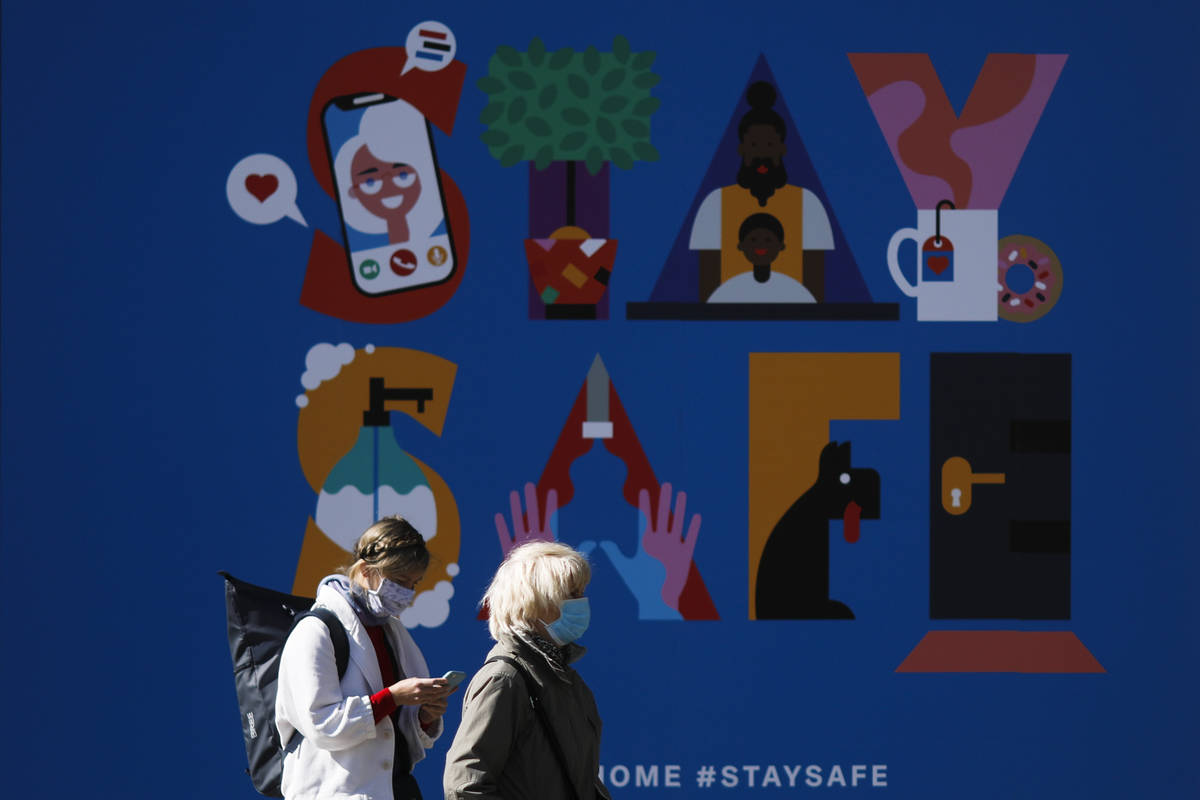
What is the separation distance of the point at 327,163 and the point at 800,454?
2.54 m

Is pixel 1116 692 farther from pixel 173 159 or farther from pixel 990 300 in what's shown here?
pixel 173 159

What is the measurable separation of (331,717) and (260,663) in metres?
0.55

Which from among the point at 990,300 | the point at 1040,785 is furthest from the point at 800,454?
the point at 1040,785

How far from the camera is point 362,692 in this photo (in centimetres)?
333

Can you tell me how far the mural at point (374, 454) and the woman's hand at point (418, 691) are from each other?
6.50 feet

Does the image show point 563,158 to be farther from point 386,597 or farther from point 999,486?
point 386,597

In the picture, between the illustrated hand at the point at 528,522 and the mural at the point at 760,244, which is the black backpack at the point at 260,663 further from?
the mural at the point at 760,244

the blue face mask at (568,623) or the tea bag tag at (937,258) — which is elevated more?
the tea bag tag at (937,258)

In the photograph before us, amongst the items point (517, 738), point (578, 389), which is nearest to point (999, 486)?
point (578, 389)

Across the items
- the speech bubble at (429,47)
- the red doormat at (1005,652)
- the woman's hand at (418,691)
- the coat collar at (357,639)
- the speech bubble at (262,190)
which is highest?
the speech bubble at (429,47)

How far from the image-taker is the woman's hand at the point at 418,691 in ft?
10.7

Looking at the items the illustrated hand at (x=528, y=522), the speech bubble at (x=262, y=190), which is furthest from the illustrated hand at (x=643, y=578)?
the speech bubble at (x=262, y=190)

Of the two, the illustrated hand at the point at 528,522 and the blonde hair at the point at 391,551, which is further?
Answer: the illustrated hand at the point at 528,522

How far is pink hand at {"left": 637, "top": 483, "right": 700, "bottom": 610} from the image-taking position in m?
5.28
